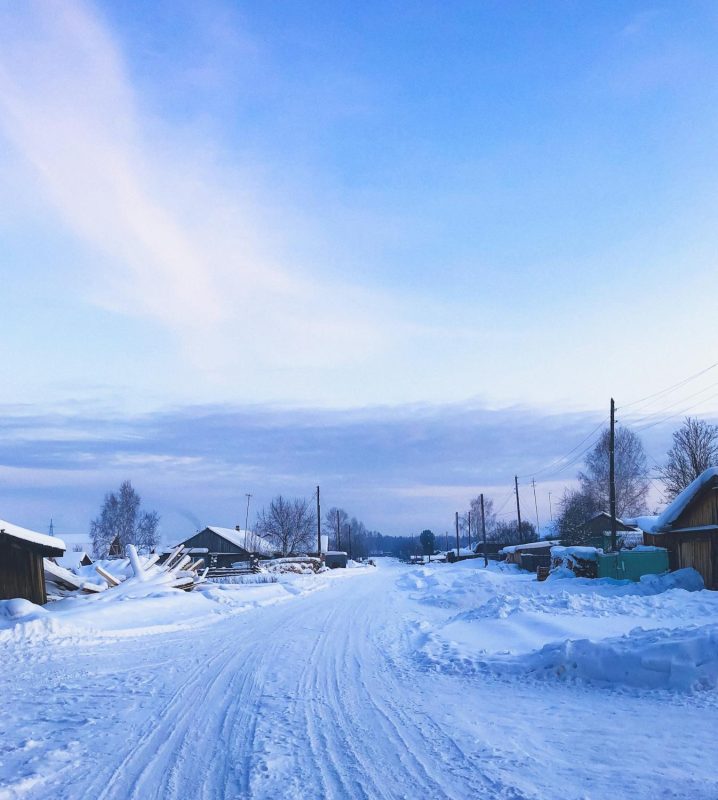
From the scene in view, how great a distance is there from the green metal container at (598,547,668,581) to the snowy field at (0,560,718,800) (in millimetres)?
15243

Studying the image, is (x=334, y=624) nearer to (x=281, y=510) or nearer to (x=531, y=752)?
(x=531, y=752)

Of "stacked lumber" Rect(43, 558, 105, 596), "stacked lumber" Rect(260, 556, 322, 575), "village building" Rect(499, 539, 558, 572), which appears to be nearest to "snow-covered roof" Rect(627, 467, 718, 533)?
"stacked lumber" Rect(43, 558, 105, 596)

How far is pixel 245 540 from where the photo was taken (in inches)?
2992

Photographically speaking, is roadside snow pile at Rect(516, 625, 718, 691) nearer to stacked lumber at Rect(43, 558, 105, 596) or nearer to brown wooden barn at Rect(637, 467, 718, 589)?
stacked lumber at Rect(43, 558, 105, 596)

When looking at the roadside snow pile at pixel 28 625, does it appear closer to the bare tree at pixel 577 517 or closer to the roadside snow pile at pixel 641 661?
the roadside snow pile at pixel 641 661

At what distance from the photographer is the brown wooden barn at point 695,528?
25703 millimetres

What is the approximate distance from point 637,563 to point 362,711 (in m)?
25.8

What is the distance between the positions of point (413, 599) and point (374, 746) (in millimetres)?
22030

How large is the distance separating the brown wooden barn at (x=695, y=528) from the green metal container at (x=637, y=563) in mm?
406

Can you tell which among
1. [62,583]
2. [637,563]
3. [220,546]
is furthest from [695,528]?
[220,546]

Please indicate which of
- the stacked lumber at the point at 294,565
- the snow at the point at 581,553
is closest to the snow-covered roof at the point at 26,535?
the snow at the point at 581,553

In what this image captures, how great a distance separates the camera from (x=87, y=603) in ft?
64.5

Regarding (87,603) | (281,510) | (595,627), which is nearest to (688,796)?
(595,627)

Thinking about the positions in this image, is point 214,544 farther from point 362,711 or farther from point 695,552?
point 362,711
